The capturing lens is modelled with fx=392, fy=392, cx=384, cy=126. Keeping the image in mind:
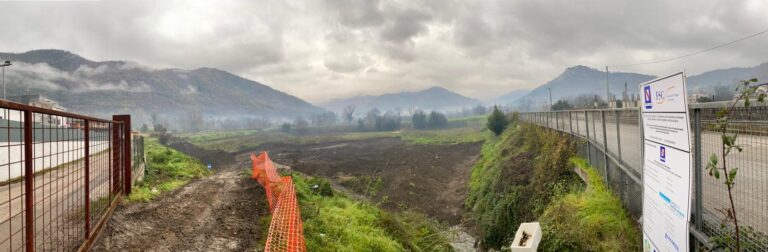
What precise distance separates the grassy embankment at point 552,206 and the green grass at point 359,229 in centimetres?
179

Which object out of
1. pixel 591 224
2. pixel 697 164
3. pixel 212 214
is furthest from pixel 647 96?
pixel 212 214

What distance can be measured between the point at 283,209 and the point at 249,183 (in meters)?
6.27

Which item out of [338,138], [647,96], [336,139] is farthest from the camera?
[338,138]

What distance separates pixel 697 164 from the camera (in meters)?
3.72

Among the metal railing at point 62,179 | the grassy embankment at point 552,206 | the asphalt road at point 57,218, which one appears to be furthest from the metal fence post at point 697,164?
the asphalt road at point 57,218

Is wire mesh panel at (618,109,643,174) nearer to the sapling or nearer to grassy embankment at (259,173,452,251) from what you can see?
the sapling

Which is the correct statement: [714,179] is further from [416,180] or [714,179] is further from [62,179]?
[416,180]

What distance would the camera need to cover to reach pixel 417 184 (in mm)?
22562

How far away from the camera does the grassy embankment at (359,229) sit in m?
8.92

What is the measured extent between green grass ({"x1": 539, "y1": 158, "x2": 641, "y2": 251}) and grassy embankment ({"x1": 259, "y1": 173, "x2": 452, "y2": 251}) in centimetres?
388

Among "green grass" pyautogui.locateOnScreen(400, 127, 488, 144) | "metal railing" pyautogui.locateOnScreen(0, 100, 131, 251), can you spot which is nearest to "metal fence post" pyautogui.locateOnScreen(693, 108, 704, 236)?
"metal railing" pyautogui.locateOnScreen(0, 100, 131, 251)

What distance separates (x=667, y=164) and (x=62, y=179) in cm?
825

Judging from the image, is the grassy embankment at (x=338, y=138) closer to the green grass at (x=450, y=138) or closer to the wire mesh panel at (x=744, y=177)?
the green grass at (x=450, y=138)

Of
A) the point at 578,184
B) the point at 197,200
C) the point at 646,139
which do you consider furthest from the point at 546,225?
the point at 197,200
